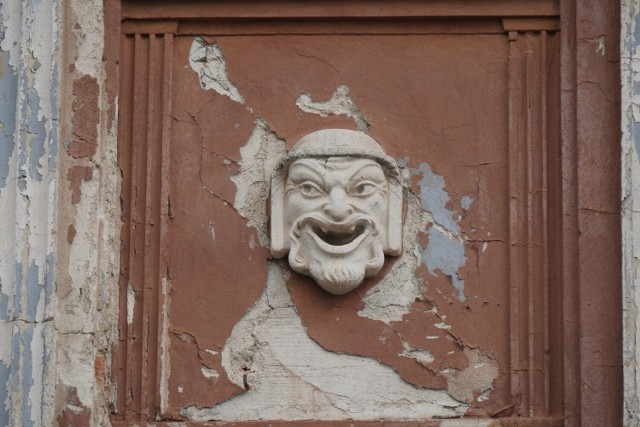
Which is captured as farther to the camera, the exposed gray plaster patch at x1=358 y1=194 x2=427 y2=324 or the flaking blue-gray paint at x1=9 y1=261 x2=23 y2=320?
the exposed gray plaster patch at x1=358 y1=194 x2=427 y2=324

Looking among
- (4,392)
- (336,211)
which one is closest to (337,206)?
(336,211)

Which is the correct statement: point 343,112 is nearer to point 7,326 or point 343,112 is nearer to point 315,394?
point 315,394

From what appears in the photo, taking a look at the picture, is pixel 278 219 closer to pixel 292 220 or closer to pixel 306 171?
pixel 292 220

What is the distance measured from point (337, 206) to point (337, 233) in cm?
9

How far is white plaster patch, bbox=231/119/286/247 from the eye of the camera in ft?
15.1

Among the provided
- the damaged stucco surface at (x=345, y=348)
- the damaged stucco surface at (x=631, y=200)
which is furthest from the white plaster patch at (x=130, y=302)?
the damaged stucco surface at (x=631, y=200)

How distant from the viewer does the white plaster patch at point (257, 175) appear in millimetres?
4609

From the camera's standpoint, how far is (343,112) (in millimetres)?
4660

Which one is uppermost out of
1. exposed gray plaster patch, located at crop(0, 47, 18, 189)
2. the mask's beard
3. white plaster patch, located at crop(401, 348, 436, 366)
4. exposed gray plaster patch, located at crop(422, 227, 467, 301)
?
exposed gray plaster patch, located at crop(0, 47, 18, 189)

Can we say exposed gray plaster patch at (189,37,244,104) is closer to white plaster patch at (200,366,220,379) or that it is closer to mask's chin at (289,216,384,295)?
mask's chin at (289,216,384,295)

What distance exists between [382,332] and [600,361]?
0.59 metres

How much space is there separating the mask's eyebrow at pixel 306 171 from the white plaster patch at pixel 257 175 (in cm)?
11

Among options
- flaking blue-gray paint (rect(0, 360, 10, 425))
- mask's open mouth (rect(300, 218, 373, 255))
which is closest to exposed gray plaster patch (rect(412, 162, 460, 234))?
mask's open mouth (rect(300, 218, 373, 255))

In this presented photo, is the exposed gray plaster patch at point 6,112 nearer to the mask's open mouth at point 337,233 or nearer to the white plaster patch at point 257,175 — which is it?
the white plaster patch at point 257,175
